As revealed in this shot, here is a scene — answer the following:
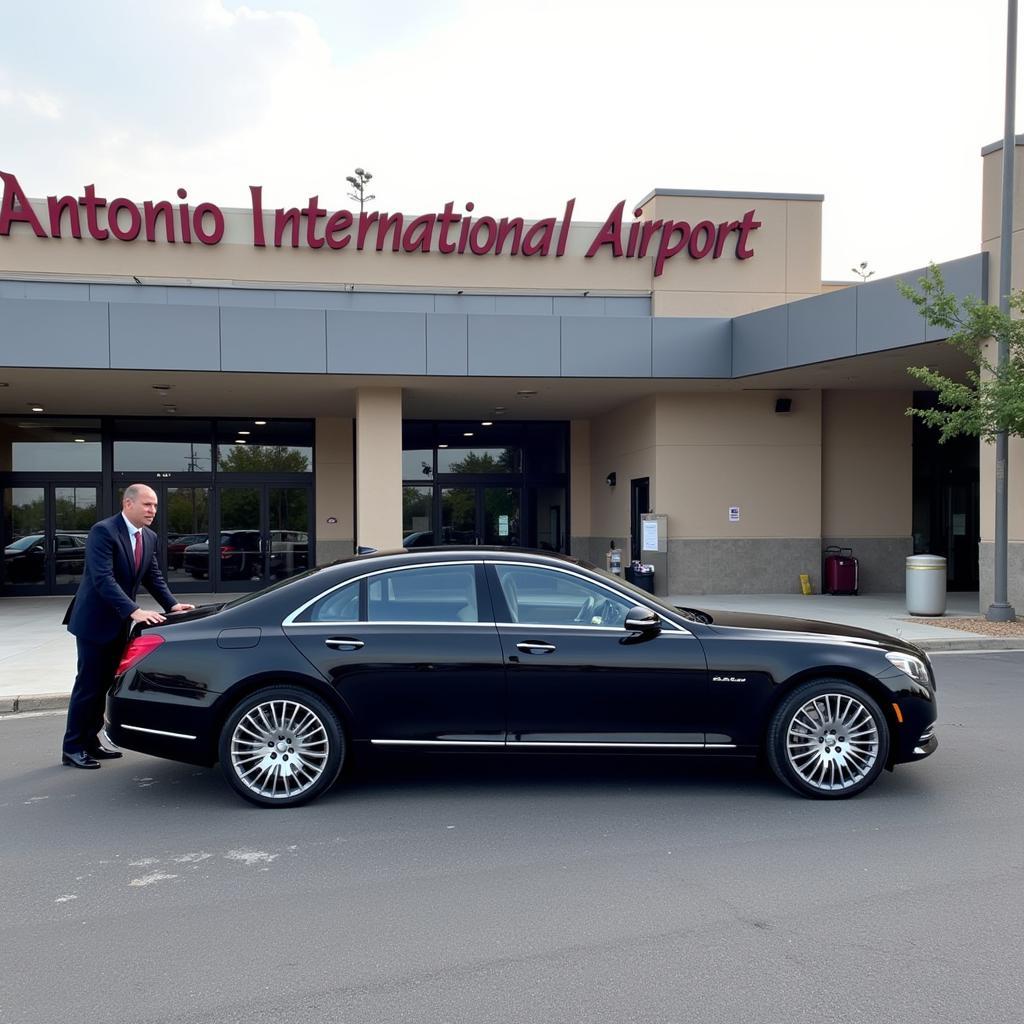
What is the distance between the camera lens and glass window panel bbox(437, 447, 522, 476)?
2284 cm

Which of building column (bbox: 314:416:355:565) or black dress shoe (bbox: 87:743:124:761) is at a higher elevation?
building column (bbox: 314:416:355:565)

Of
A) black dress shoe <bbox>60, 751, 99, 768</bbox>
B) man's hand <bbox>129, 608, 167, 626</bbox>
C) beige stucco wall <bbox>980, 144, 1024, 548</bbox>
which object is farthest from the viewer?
beige stucco wall <bbox>980, 144, 1024, 548</bbox>

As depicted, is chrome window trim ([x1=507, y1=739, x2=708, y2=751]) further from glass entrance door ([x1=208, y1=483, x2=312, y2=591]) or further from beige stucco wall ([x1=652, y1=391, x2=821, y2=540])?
glass entrance door ([x1=208, y1=483, x2=312, y2=591])

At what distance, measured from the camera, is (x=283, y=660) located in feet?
18.4

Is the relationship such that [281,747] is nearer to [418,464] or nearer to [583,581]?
Answer: [583,581]

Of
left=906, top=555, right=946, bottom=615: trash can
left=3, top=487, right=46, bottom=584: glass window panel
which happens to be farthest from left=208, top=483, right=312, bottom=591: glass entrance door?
left=906, top=555, right=946, bottom=615: trash can

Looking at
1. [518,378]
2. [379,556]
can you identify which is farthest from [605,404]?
[379,556]

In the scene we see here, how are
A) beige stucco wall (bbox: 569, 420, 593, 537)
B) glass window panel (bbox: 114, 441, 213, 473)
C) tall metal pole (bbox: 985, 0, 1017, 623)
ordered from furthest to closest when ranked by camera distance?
beige stucco wall (bbox: 569, 420, 593, 537)
glass window panel (bbox: 114, 441, 213, 473)
tall metal pole (bbox: 985, 0, 1017, 623)

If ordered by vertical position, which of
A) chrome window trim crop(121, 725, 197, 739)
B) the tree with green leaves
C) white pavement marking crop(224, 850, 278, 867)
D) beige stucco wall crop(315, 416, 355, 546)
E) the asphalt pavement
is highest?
the tree with green leaves

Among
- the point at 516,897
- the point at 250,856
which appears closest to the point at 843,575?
the point at 516,897

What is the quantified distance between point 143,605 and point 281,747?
1342cm

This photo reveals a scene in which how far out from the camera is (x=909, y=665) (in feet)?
19.2

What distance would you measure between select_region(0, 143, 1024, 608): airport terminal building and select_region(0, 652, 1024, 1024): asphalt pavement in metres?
10.5

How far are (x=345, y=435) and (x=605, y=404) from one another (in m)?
6.01
